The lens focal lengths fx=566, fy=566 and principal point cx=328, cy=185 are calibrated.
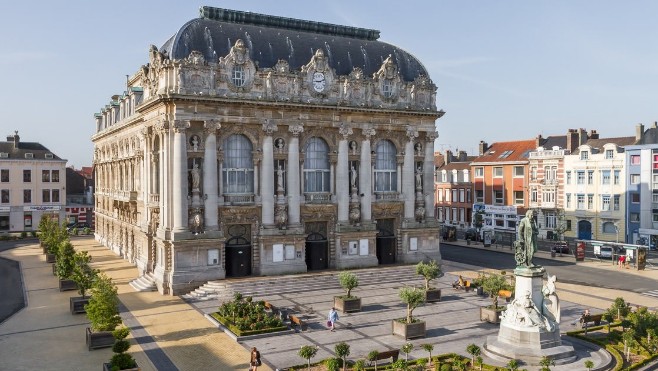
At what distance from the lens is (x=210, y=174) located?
164ft

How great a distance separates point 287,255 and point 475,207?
56.5 metres

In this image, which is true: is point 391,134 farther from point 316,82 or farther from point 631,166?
point 631,166

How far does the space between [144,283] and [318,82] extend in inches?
978

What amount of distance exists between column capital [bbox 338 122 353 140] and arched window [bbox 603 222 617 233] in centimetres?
4870

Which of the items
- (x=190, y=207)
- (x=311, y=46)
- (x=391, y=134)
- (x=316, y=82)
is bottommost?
(x=190, y=207)

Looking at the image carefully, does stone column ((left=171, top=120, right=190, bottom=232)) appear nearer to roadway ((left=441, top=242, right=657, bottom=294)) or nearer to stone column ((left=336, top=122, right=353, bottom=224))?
stone column ((left=336, top=122, right=353, bottom=224))

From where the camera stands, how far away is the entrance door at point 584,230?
85.7 metres

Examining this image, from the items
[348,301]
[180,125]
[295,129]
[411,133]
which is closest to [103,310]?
[348,301]

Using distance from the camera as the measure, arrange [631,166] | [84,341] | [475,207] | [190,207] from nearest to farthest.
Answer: [84,341] < [190,207] < [631,166] < [475,207]

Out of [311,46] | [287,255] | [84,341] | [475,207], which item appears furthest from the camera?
[475,207]

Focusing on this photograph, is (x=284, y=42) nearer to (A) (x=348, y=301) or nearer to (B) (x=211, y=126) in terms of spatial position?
(B) (x=211, y=126)

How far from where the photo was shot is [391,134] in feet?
194

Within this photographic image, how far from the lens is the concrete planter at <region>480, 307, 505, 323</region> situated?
38594 millimetres

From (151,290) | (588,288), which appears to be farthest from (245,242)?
(588,288)
